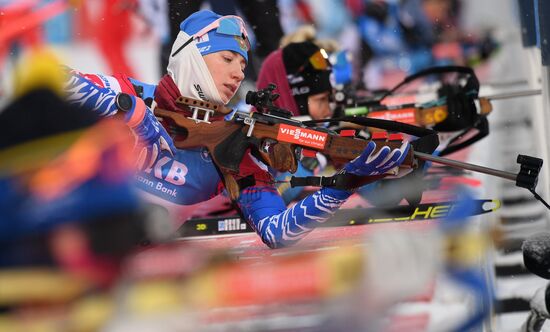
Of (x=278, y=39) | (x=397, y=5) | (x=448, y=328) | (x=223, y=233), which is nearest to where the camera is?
(x=448, y=328)

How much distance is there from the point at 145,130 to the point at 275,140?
13.3 inches

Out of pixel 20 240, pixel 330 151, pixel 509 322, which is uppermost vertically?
pixel 20 240

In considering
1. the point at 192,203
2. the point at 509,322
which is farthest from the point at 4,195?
the point at 509,322

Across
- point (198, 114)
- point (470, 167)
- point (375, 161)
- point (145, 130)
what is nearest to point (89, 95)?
point (145, 130)

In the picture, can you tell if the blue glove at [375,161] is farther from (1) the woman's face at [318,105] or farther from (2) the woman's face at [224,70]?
(1) the woman's face at [318,105]

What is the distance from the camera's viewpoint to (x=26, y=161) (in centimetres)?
102

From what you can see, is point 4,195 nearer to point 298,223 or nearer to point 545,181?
point 298,223

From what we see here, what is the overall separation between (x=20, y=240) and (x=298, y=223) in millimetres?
1348

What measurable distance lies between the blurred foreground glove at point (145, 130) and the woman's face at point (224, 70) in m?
0.20

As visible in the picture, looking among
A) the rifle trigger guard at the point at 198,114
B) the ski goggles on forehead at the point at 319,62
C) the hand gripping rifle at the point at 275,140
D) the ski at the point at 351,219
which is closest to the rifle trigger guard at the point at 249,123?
the hand gripping rifle at the point at 275,140

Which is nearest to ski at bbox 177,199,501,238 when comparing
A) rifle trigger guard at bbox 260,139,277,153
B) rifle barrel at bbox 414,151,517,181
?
rifle barrel at bbox 414,151,517,181

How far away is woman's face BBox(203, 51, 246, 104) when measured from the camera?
95.3 inches

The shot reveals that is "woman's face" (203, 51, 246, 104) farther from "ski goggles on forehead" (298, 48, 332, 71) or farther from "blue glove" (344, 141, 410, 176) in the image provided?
"ski goggles on forehead" (298, 48, 332, 71)

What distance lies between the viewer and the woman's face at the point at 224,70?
7.94ft
